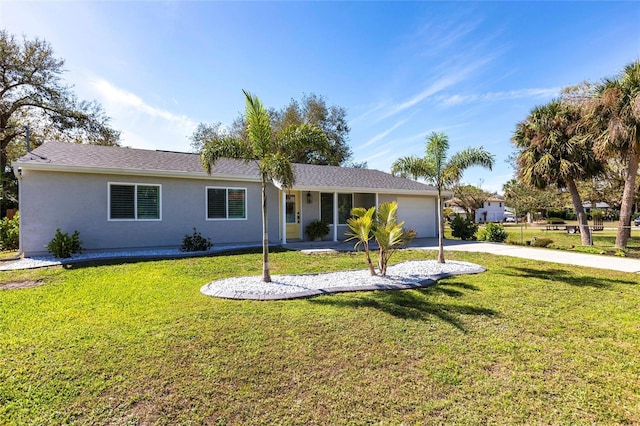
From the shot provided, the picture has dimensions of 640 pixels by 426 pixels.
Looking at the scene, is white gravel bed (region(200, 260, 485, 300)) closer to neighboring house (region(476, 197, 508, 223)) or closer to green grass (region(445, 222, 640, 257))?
green grass (region(445, 222, 640, 257))

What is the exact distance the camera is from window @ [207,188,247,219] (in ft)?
42.2

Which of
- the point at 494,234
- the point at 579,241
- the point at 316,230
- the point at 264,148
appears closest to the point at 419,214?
the point at 494,234

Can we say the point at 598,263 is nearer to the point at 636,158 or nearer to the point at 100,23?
the point at 636,158

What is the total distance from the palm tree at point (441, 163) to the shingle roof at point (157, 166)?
16.5ft

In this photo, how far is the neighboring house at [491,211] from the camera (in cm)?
5595

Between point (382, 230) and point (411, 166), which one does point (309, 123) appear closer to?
point (411, 166)

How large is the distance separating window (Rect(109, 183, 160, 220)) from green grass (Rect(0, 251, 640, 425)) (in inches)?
214

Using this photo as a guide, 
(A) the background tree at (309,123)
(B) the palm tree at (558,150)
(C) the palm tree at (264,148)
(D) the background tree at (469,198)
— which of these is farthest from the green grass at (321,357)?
(D) the background tree at (469,198)

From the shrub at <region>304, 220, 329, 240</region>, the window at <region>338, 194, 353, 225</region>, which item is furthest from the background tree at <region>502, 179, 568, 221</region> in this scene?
the shrub at <region>304, 220, 329, 240</region>

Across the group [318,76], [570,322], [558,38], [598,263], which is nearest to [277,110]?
[318,76]

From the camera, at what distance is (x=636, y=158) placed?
504 inches

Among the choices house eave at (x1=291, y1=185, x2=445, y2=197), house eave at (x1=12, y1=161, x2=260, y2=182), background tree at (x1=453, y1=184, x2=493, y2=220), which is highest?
background tree at (x1=453, y1=184, x2=493, y2=220)

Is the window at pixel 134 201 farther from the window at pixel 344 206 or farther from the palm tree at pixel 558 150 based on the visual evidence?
the palm tree at pixel 558 150

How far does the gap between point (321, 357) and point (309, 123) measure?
30244 millimetres
